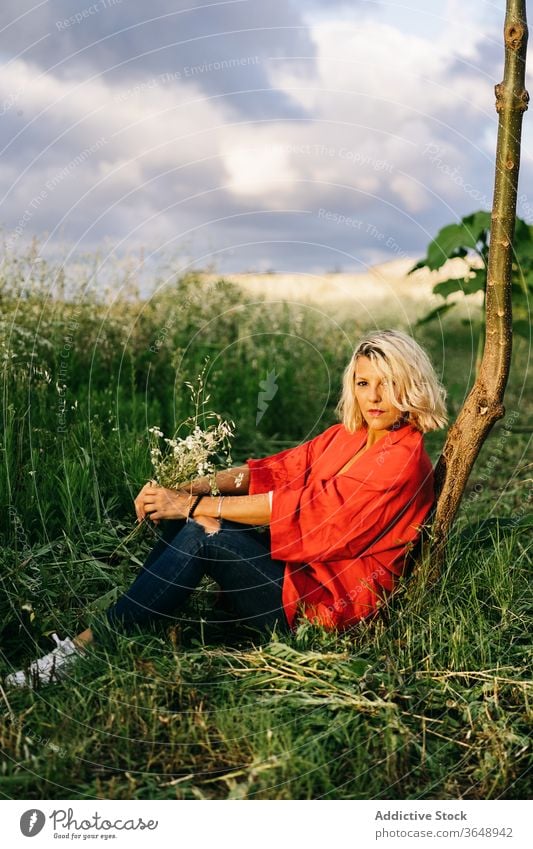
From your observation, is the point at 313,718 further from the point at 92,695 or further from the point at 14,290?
the point at 14,290

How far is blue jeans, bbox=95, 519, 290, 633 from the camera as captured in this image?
2826 mm

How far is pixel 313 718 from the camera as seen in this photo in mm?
2465

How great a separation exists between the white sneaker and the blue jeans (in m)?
0.16

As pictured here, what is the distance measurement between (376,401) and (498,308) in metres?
0.55

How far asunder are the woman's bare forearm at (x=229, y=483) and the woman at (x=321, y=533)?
0.50 feet

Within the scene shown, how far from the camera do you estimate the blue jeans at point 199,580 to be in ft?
9.27

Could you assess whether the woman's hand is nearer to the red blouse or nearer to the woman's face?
the red blouse

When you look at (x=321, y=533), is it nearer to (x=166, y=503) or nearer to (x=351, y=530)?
(x=351, y=530)

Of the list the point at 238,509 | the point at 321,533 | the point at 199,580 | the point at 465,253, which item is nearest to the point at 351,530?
the point at 321,533

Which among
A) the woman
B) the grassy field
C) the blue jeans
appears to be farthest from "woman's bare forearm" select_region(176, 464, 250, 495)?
the grassy field

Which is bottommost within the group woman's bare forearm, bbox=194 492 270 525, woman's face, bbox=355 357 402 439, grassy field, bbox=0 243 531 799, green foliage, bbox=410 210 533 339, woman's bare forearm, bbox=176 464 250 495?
grassy field, bbox=0 243 531 799

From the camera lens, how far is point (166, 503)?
2953 mm

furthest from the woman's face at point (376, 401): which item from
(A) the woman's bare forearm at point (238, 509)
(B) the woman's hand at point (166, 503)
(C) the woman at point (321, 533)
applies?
(B) the woman's hand at point (166, 503)

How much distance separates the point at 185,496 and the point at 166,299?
3.18 meters
